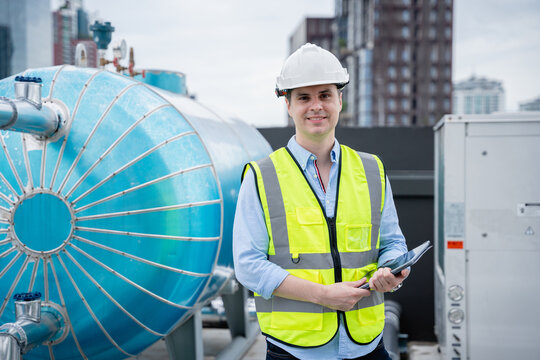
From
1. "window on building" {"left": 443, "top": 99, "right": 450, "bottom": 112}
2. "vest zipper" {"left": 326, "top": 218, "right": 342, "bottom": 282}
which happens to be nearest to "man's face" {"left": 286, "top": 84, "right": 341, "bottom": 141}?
"vest zipper" {"left": 326, "top": 218, "right": 342, "bottom": 282}

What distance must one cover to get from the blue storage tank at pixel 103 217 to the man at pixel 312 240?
156 cm

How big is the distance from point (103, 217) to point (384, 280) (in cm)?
215

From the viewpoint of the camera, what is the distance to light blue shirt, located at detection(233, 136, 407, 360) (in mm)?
2320

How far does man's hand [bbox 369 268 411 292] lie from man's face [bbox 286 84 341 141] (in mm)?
623

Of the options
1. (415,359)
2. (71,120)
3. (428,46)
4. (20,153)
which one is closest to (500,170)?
(415,359)

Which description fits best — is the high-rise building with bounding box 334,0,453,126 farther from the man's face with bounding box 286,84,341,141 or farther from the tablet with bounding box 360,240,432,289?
the tablet with bounding box 360,240,432,289

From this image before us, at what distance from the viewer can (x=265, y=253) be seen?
2.42m

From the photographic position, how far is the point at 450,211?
482cm

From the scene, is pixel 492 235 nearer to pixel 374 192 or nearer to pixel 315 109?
pixel 374 192

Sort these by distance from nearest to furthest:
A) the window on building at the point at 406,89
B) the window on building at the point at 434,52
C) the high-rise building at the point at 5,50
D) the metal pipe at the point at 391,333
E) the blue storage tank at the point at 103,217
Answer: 1. the blue storage tank at the point at 103,217
2. the metal pipe at the point at 391,333
3. the high-rise building at the point at 5,50
4. the window on building at the point at 406,89
5. the window on building at the point at 434,52

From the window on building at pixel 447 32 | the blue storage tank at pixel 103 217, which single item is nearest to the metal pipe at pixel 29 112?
the blue storage tank at pixel 103 217

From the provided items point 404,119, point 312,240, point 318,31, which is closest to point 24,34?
point 312,240

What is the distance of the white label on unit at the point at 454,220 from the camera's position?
4.80m

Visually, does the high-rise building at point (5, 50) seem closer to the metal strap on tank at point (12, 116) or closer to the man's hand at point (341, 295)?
the metal strap on tank at point (12, 116)
